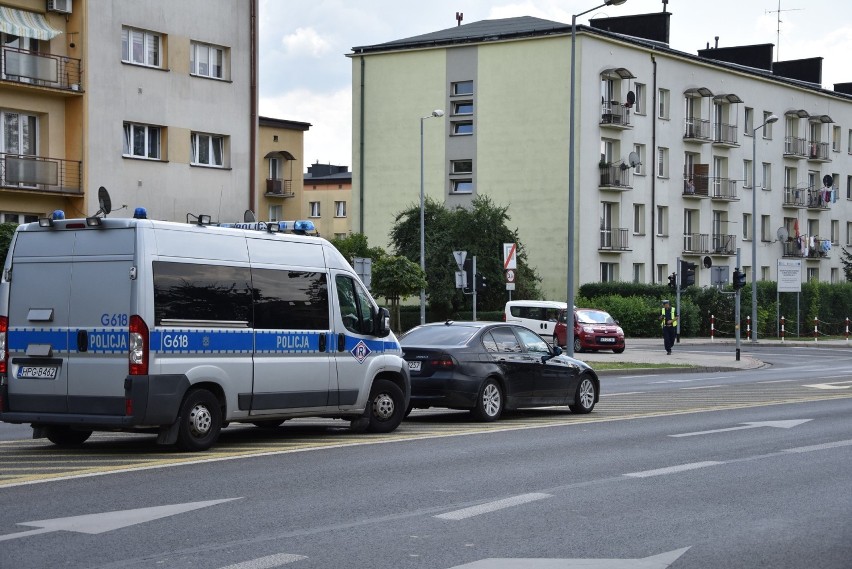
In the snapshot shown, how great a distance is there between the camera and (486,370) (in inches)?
715

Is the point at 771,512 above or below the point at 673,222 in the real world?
below

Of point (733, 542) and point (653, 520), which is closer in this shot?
point (733, 542)

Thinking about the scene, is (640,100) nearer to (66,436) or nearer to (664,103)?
(664,103)

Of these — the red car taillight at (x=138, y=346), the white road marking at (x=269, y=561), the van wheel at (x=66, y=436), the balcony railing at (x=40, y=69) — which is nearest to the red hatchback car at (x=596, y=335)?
the balcony railing at (x=40, y=69)

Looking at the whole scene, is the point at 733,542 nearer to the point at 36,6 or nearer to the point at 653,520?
the point at 653,520

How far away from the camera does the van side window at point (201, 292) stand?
1319cm

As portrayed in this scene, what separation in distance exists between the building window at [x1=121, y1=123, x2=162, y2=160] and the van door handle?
29.0 m

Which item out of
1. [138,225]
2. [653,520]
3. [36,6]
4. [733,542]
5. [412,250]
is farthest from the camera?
[412,250]

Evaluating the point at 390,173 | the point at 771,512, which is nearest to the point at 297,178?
the point at 390,173

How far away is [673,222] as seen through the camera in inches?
2717

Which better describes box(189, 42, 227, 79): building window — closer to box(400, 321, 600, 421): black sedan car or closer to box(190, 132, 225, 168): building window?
box(190, 132, 225, 168): building window

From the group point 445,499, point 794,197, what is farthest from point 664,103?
point 445,499

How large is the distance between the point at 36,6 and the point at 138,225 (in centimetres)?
2853

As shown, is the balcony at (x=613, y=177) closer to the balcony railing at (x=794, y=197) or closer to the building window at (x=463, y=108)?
the building window at (x=463, y=108)
